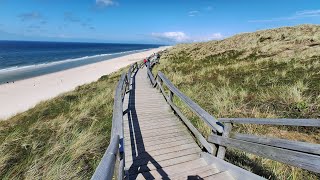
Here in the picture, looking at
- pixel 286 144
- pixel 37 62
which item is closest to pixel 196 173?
pixel 286 144

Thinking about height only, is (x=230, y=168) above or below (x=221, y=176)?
above

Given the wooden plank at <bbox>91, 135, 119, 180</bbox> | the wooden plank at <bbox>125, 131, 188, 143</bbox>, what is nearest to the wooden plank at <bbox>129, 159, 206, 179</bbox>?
the wooden plank at <bbox>125, 131, 188, 143</bbox>

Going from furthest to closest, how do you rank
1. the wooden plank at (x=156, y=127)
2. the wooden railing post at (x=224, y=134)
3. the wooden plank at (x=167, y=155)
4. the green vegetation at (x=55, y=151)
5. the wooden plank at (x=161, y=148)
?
the wooden plank at (x=156, y=127) < the wooden plank at (x=161, y=148) < the wooden plank at (x=167, y=155) < the green vegetation at (x=55, y=151) < the wooden railing post at (x=224, y=134)

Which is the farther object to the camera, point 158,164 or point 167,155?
point 167,155

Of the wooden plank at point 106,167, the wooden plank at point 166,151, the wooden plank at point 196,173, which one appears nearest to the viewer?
the wooden plank at point 106,167

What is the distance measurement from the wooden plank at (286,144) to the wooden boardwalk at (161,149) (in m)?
0.88

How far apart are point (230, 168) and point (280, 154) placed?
131 cm

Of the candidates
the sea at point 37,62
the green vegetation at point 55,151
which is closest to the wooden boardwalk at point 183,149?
the green vegetation at point 55,151

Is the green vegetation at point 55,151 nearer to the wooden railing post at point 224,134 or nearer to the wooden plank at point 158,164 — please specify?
the wooden plank at point 158,164

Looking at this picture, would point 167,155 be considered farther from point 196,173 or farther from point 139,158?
point 196,173

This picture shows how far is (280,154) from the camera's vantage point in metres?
3.18

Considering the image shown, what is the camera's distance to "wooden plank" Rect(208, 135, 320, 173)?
2.64 meters

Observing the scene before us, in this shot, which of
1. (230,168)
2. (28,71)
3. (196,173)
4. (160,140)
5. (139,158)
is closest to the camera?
(230,168)

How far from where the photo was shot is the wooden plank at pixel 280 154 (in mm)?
2643
